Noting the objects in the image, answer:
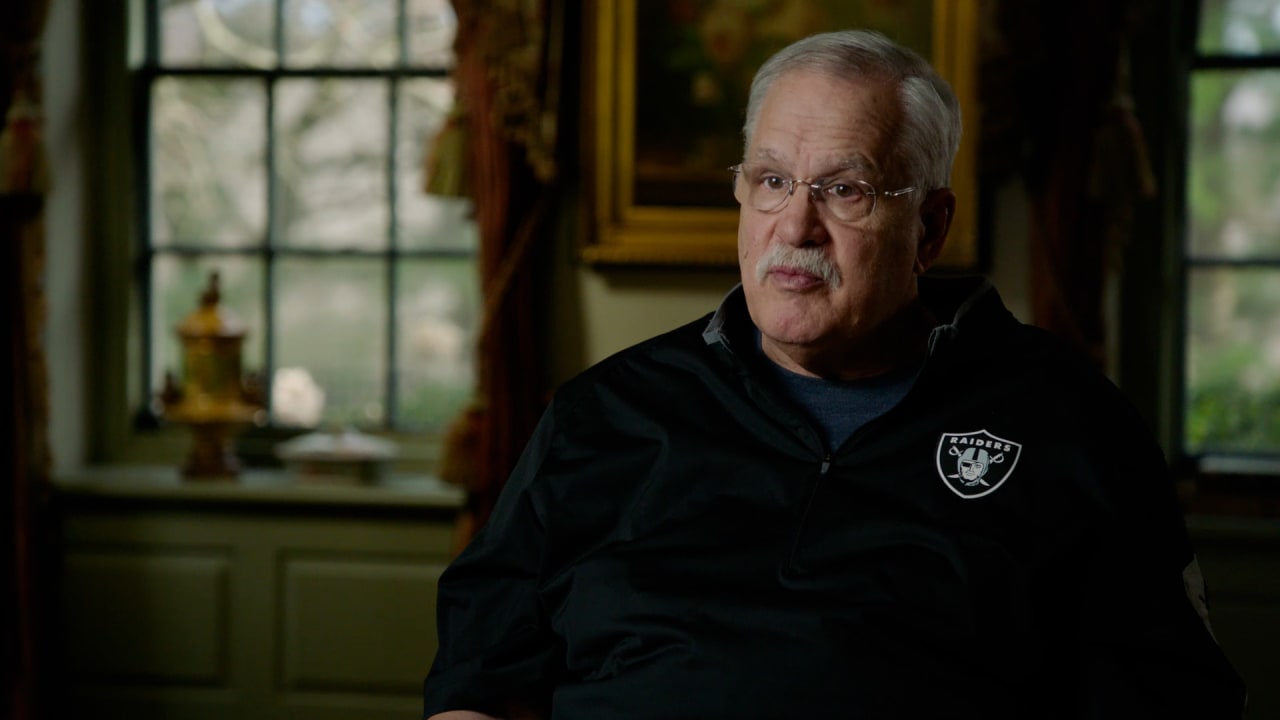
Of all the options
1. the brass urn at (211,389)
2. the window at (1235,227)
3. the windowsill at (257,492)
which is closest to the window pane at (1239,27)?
the window at (1235,227)

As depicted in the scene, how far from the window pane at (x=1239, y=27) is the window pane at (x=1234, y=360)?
0.55m

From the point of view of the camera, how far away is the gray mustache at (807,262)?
5.59 feet

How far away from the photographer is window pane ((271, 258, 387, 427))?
12.3 feet

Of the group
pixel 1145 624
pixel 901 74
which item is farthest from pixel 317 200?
pixel 1145 624

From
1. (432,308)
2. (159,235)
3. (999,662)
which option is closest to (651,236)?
(432,308)

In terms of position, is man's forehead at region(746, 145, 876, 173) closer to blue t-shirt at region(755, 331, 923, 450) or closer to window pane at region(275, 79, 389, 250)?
blue t-shirt at region(755, 331, 923, 450)

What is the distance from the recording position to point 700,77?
3.39 meters

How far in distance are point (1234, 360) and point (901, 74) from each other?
2129mm

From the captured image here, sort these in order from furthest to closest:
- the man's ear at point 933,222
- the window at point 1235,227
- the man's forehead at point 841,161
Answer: the window at point 1235,227 → the man's ear at point 933,222 → the man's forehead at point 841,161

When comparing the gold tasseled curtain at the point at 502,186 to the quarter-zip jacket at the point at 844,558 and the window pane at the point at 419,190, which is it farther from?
the quarter-zip jacket at the point at 844,558

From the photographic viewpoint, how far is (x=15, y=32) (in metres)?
3.34

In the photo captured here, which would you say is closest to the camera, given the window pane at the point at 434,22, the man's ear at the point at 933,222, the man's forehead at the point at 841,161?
the man's forehead at the point at 841,161

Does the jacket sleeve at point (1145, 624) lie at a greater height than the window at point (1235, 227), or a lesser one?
lesser

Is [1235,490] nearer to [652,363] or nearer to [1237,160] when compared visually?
[1237,160]
